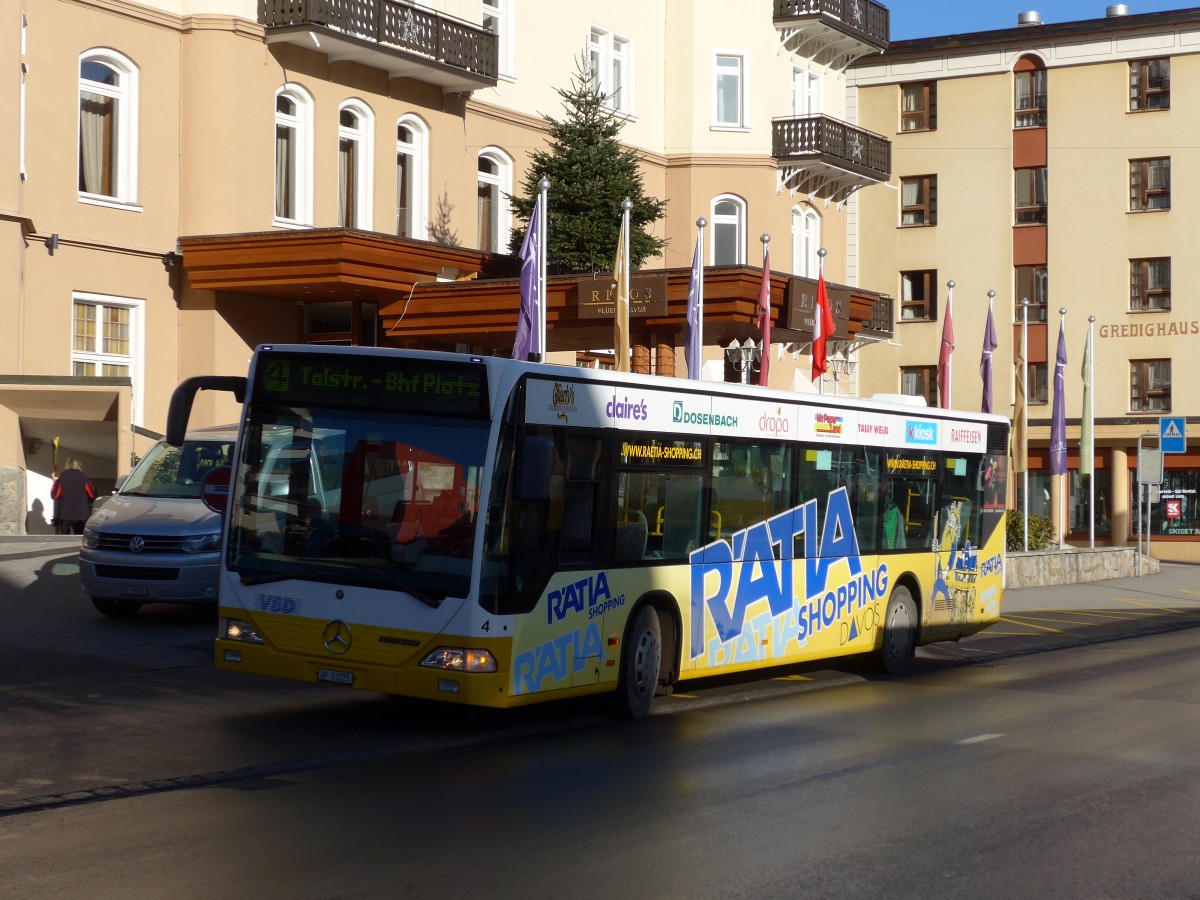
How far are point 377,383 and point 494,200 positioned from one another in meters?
24.6

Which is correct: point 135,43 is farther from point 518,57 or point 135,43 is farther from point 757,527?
point 757,527

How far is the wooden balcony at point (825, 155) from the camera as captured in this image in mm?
39812

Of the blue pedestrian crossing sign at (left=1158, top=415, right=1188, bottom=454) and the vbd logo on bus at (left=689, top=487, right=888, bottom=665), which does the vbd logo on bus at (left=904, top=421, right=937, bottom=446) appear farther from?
the blue pedestrian crossing sign at (left=1158, top=415, right=1188, bottom=454)

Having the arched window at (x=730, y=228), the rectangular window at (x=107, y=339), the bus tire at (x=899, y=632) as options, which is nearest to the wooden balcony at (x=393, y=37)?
the rectangular window at (x=107, y=339)

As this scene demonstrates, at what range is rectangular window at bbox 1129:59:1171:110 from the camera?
51.2 m

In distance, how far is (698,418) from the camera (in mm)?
13258

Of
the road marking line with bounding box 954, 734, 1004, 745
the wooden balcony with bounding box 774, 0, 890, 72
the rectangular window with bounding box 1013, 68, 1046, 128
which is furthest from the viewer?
the rectangular window with bounding box 1013, 68, 1046, 128

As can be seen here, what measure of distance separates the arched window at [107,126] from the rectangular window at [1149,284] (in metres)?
34.3

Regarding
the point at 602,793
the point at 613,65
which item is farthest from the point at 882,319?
the point at 602,793

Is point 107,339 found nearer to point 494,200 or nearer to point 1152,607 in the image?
point 494,200

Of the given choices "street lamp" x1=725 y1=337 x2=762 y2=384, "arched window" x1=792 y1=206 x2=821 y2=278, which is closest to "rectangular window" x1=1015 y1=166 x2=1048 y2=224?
"arched window" x1=792 y1=206 x2=821 y2=278

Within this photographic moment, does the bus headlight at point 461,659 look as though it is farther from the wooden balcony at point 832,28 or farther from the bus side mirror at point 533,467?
the wooden balcony at point 832,28

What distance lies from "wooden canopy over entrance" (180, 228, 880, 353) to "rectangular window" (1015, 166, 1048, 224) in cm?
2360

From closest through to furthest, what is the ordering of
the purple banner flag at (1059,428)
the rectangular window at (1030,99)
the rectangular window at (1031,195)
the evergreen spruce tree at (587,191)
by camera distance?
the evergreen spruce tree at (587,191) → the purple banner flag at (1059,428) → the rectangular window at (1031,195) → the rectangular window at (1030,99)
